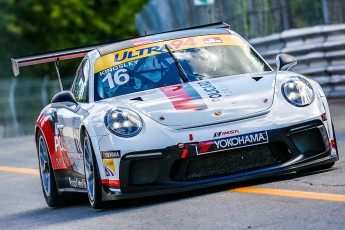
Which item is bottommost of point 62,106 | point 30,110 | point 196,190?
point 30,110

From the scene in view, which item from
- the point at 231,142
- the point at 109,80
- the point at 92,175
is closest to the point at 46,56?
the point at 109,80

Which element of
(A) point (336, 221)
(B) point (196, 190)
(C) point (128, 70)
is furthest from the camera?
(C) point (128, 70)

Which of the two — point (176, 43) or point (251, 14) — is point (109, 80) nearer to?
point (176, 43)

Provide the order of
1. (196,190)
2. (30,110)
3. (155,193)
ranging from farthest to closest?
1. (30,110)
2. (196,190)
3. (155,193)

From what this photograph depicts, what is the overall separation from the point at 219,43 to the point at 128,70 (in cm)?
86

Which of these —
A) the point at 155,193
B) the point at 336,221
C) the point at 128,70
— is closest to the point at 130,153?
the point at 155,193

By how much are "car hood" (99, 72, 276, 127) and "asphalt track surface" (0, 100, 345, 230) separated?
0.56 m

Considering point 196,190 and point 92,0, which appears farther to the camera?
point 92,0

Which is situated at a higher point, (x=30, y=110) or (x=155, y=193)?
(x=155, y=193)

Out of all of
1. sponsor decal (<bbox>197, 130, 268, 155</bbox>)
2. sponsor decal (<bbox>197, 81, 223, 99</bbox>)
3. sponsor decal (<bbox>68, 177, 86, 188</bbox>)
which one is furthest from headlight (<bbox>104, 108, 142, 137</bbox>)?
sponsor decal (<bbox>68, 177, 86, 188</bbox>)

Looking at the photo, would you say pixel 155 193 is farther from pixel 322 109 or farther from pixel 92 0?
pixel 92 0

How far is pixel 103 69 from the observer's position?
1012cm

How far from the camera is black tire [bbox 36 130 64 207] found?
35.3 feet

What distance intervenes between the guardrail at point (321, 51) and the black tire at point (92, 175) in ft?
30.6
